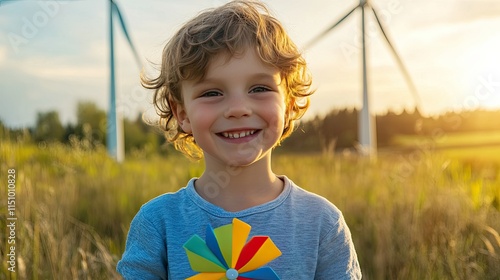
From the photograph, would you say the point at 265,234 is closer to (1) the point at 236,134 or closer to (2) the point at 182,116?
(1) the point at 236,134

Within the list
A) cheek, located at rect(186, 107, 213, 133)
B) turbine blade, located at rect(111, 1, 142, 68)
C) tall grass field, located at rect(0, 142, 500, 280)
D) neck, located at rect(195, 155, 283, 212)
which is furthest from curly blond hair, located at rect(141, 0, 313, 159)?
turbine blade, located at rect(111, 1, 142, 68)

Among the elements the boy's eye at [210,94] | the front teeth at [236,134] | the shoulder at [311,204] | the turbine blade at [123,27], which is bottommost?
the shoulder at [311,204]

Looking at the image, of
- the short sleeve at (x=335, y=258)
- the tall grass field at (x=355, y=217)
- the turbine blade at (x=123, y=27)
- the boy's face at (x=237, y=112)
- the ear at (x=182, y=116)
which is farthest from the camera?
the turbine blade at (x=123, y=27)

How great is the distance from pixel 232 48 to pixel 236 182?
394 mm

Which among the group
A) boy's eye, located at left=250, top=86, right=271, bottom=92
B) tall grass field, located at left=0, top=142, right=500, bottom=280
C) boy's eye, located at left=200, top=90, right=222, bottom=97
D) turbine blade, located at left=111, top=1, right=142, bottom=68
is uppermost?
turbine blade, located at left=111, top=1, right=142, bottom=68

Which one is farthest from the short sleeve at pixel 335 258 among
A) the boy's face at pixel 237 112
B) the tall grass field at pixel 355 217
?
the tall grass field at pixel 355 217

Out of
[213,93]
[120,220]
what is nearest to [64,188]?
[120,220]

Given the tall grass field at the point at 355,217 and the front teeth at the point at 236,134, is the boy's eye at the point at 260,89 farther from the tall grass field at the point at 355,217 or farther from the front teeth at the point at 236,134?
the tall grass field at the point at 355,217

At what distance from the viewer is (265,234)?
6.01ft

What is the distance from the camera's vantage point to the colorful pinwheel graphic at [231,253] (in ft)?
5.46

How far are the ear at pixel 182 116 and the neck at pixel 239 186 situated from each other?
140mm

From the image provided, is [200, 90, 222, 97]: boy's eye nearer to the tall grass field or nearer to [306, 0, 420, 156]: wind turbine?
the tall grass field

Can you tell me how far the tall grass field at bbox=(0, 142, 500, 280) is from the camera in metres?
2.86

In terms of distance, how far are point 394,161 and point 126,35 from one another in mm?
3048
